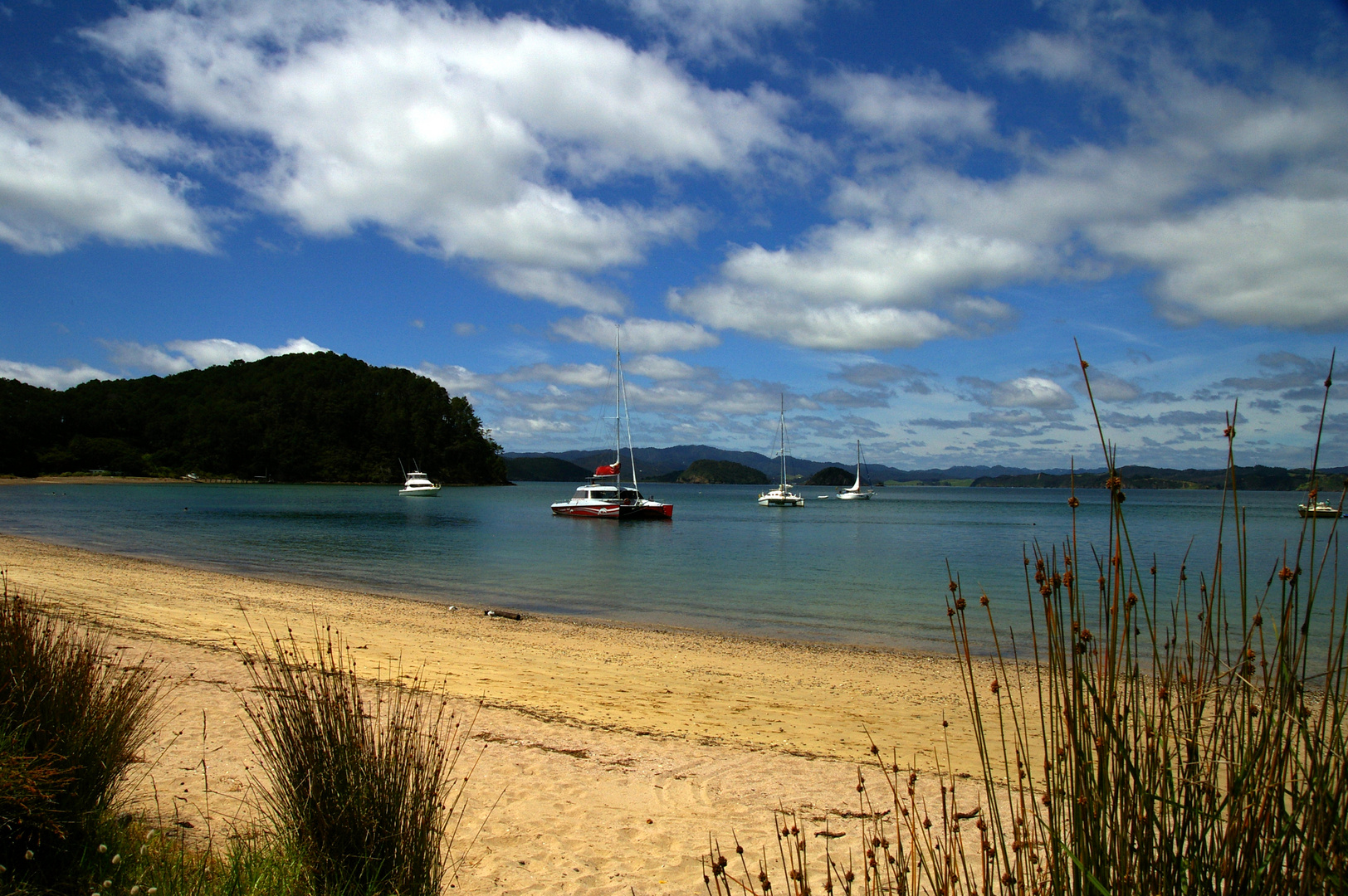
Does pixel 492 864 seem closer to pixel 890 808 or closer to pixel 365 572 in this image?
pixel 890 808

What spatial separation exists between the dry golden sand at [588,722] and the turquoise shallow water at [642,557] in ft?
11.8

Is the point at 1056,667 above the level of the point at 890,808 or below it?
above

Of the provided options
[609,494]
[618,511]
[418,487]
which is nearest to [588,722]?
[618,511]

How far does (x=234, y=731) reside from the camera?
6.56 metres

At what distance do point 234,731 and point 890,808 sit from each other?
522cm

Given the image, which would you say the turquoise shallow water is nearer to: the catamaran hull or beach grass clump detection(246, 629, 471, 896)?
the catamaran hull

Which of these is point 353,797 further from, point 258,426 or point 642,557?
point 258,426

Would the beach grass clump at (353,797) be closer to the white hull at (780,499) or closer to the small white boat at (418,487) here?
the white hull at (780,499)

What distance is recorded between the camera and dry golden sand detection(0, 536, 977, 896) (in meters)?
4.97

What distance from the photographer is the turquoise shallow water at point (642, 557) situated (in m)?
19.5

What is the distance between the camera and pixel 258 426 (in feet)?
443

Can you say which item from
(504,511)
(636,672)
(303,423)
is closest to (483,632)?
(636,672)

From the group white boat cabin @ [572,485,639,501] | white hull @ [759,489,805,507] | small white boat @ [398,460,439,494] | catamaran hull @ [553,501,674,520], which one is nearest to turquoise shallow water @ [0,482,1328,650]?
catamaran hull @ [553,501,674,520]

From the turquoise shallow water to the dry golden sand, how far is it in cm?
360
